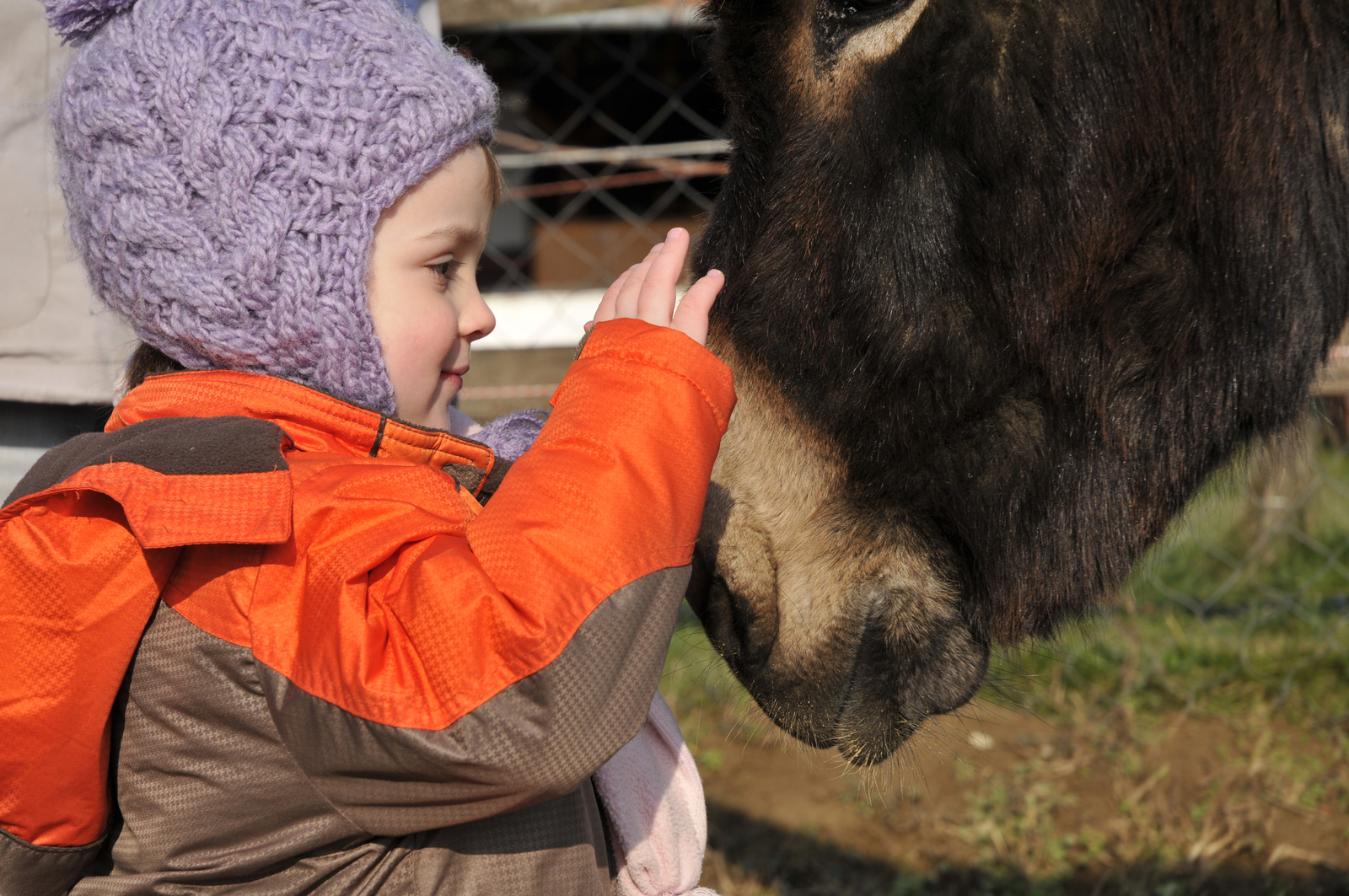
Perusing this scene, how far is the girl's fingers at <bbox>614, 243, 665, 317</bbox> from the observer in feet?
3.94

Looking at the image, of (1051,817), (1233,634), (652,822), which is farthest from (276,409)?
(1233,634)

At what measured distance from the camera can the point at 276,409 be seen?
1.13 m

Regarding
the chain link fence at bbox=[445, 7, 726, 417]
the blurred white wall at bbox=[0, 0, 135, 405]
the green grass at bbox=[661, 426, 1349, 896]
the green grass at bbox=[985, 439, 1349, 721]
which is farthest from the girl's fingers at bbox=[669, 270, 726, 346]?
the chain link fence at bbox=[445, 7, 726, 417]

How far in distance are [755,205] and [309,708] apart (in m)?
0.82

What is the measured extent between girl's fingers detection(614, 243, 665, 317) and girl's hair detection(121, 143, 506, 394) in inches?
8.5

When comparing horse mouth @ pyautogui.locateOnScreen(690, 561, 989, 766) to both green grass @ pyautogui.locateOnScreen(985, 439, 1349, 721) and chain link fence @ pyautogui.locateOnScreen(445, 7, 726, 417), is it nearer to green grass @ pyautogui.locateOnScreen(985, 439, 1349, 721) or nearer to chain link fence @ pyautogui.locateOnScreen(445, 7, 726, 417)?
green grass @ pyautogui.locateOnScreen(985, 439, 1349, 721)

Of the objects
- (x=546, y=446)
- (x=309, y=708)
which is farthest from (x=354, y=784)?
(x=546, y=446)

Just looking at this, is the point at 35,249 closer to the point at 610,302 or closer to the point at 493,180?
the point at 493,180

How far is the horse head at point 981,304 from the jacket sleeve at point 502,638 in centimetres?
38

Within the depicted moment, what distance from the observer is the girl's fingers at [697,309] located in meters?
1.16

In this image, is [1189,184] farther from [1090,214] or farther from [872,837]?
[872,837]

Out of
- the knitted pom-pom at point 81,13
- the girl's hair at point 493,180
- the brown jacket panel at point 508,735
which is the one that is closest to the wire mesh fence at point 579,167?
the girl's hair at point 493,180

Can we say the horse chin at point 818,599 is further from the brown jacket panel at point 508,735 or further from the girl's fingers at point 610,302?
the brown jacket panel at point 508,735

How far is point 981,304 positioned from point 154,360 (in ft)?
3.24
